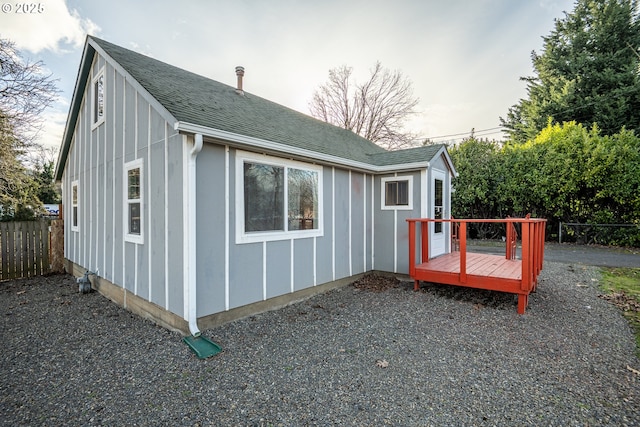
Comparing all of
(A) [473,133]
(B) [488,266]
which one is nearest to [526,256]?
(B) [488,266]

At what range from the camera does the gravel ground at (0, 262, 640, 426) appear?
2412 mm

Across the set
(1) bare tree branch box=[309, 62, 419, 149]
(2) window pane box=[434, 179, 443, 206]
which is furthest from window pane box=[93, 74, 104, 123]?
(1) bare tree branch box=[309, 62, 419, 149]

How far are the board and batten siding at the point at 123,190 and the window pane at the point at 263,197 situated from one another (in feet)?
3.19

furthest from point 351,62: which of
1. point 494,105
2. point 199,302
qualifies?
point 199,302

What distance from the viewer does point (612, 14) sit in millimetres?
17172

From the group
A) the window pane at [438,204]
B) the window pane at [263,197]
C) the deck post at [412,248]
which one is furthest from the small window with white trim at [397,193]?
the window pane at [263,197]

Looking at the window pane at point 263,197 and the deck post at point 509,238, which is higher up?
the window pane at point 263,197

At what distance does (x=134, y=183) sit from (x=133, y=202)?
330 millimetres

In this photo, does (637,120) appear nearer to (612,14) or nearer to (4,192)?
(612,14)

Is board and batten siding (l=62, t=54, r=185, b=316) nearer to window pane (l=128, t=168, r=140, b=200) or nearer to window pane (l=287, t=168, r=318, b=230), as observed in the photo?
window pane (l=128, t=168, r=140, b=200)

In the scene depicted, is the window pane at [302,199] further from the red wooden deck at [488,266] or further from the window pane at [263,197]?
the red wooden deck at [488,266]

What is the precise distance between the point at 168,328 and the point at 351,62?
23.4 metres

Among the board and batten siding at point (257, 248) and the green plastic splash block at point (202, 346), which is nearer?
the green plastic splash block at point (202, 346)

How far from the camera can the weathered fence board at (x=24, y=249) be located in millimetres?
7648
